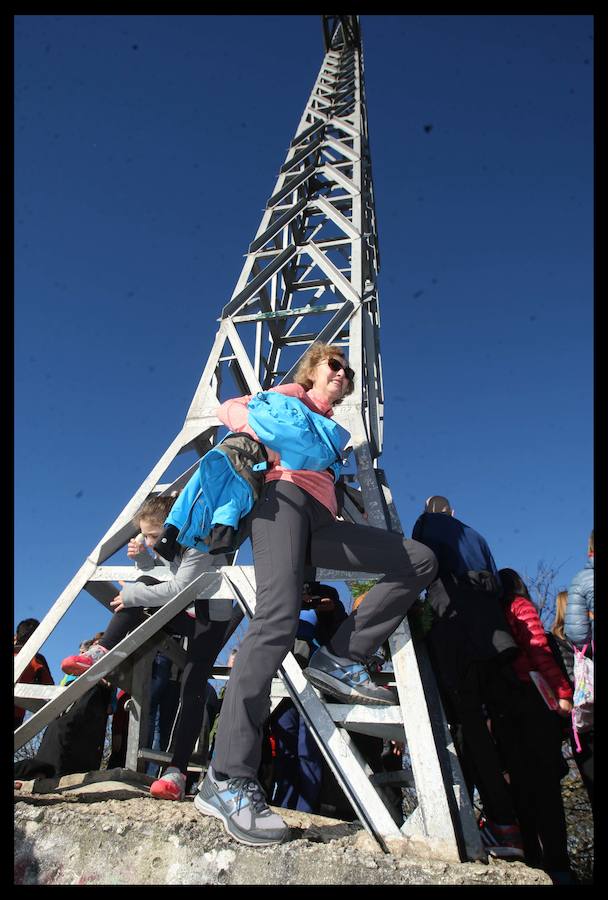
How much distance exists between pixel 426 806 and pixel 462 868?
266 mm

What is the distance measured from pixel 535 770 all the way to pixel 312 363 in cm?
244

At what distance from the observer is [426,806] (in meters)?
2.59

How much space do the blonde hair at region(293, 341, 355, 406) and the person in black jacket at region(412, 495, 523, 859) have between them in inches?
49.0

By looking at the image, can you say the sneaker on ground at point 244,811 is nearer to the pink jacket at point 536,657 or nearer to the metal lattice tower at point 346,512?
the metal lattice tower at point 346,512

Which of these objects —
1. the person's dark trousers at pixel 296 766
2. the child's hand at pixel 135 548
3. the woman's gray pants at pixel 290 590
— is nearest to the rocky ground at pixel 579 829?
the person's dark trousers at pixel 296 766

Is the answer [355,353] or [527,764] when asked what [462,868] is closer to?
[527,764]

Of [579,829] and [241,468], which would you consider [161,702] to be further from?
[579,829]

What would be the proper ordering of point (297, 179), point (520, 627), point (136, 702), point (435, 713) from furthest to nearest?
point (297, 179) → point (136, 702) → point (520, 627) → point (435, 713)

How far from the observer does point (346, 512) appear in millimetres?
4094

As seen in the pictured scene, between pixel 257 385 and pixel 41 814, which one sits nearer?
pixel 41 814

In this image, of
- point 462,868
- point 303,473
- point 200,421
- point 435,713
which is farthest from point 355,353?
point 462,868

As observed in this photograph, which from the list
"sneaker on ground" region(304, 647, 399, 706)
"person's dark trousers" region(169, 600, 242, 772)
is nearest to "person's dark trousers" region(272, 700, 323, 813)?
"person's dark trousers" region(169, 600, 242, 772)

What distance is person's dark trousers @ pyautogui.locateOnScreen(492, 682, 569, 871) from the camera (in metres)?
3.00

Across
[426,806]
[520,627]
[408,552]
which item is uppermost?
[408,552]
